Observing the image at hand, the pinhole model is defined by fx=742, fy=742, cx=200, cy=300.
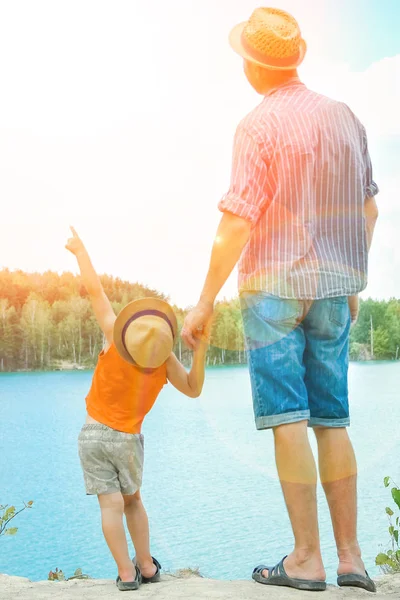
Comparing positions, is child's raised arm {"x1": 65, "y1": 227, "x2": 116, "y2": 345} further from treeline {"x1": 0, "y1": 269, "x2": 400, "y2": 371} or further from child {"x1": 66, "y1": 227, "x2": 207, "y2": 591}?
treeline {"x1": 0, "y1": 269, "x2": 400, "y2": 371}

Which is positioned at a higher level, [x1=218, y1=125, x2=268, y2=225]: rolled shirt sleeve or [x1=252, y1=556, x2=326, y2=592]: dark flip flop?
[x1=218, y1=125, x2=268, y2=225]: rolled shirt sleeve

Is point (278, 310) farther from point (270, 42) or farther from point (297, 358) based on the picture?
point (270, 42)

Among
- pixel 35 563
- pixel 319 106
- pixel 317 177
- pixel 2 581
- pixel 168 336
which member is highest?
pixel 319 106

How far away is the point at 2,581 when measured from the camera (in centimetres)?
267

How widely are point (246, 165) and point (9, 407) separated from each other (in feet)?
53.7

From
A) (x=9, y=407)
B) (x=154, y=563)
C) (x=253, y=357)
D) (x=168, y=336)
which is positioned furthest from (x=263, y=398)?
(x=9, y=407)

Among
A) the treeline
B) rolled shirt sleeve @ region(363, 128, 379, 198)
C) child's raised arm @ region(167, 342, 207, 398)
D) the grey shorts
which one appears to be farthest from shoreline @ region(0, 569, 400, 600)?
the treeline

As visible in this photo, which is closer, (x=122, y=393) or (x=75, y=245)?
(x=122, y=393)

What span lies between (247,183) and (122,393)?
775 millimetres

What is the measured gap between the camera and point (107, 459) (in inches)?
92.7

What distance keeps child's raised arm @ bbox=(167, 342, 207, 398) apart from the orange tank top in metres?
0.03

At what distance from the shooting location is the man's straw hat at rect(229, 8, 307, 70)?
90.4 inches

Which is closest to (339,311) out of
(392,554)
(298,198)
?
(298,198)

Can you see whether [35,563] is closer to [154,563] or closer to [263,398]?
[154,563]
